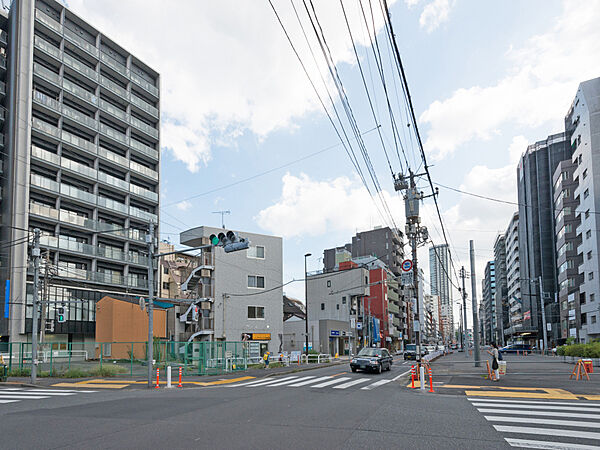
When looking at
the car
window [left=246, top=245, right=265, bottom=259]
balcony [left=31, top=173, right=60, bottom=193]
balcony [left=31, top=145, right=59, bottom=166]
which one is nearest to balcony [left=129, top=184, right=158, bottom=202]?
balcony [left=31, top=145, right=59, bottom=166]

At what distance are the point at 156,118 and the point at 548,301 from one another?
239ft

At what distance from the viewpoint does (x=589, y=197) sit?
59.5 meters

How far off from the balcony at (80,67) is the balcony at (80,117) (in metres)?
4.29

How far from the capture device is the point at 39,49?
47781 millimetres

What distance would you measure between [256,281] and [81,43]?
30977mm

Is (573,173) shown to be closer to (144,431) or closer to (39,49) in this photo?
(39,49)

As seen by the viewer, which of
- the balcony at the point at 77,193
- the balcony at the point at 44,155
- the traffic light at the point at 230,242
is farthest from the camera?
the balcony at the point at 77,193

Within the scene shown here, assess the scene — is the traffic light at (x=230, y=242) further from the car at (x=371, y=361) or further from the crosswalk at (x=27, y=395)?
the car at (x=371, y=361)

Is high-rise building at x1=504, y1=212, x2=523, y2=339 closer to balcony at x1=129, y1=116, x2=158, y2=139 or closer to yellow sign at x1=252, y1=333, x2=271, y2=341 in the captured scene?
yellow sign at x1=252, y1=333, x2=271, y2=341

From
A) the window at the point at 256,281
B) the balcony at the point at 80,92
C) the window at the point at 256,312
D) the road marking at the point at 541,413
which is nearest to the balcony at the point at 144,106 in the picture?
the balcony at the point at 80,92

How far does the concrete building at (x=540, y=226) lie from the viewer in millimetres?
88625

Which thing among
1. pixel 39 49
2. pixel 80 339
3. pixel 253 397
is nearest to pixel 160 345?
pixel 253 397

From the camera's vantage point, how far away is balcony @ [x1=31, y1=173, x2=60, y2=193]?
45.4m

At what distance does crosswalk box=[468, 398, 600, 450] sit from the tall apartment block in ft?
104
